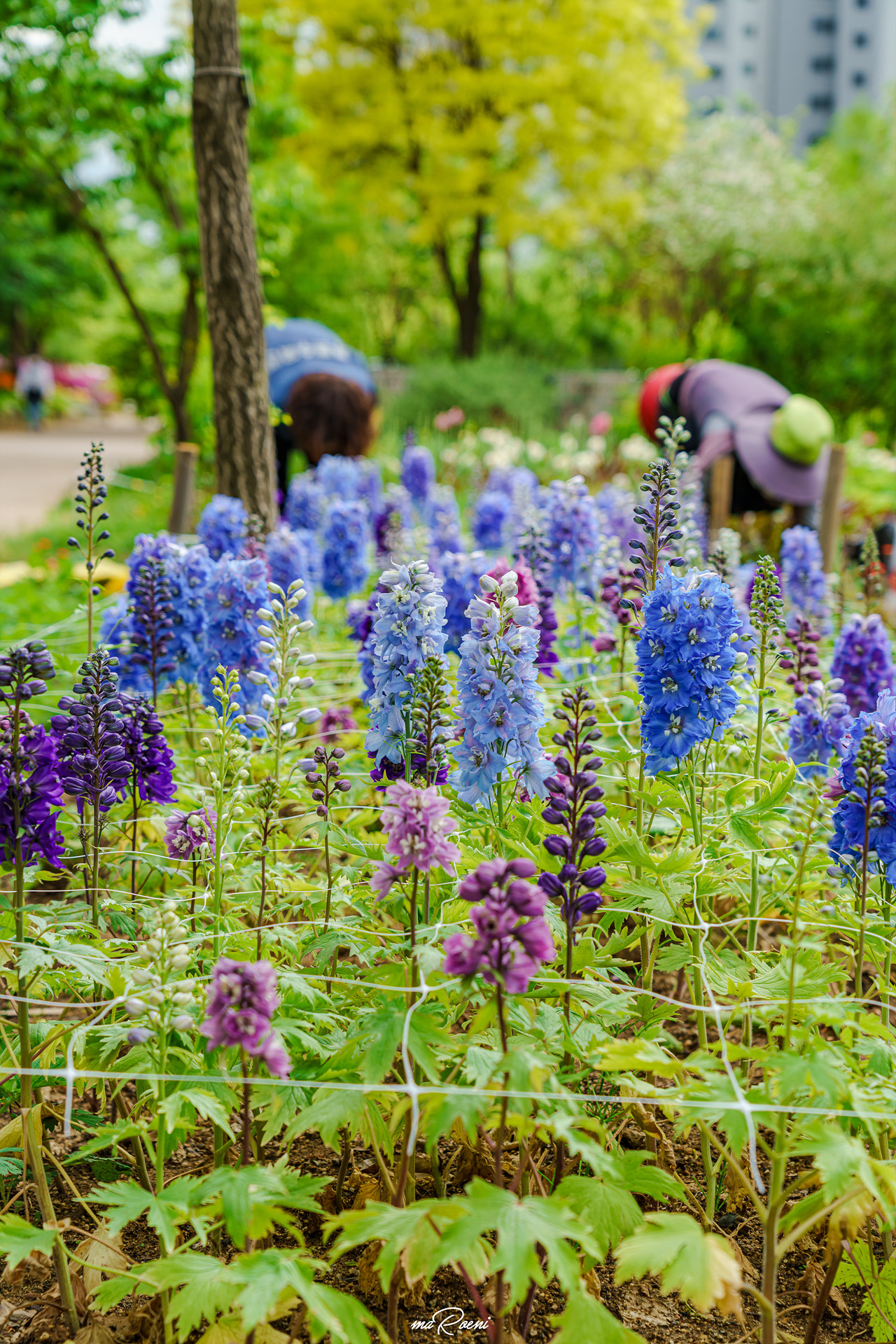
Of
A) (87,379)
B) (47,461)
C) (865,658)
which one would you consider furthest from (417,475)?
(87,379)

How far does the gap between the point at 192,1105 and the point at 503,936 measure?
0.69 metres

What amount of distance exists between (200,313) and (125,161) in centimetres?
163

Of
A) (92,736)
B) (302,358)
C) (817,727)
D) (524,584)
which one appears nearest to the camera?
(92,736)

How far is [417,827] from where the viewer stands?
1913 mm

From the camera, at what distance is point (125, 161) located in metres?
10.9

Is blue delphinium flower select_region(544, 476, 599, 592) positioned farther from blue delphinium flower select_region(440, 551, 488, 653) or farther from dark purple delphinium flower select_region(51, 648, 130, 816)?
dark purple delphinium flower select_region(51, 648, 130, 816)

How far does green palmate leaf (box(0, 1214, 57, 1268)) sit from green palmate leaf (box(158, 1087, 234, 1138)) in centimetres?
27

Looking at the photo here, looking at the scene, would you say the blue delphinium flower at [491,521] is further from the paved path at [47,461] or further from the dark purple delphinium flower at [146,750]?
the dark purple delphinium flower at [146,750]

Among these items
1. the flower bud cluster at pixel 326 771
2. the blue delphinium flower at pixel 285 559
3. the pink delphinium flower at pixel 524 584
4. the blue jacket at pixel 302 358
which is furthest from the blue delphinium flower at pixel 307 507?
A: the flower bud cluster at pixel 326 771

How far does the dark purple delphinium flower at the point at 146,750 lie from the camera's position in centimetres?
264

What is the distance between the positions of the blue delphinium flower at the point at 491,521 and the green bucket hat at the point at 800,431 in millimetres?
2332

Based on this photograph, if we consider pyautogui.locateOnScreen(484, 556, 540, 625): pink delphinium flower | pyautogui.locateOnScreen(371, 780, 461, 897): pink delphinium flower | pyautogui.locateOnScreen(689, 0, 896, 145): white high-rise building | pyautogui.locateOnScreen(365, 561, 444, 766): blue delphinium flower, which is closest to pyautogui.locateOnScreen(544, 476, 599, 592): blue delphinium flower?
pyautogui.locateOnScreen(484, 556, 540, 625): pink delphinium flower

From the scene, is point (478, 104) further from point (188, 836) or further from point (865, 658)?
point (188, 836)

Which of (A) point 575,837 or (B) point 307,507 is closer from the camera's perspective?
(A) point 575,837
